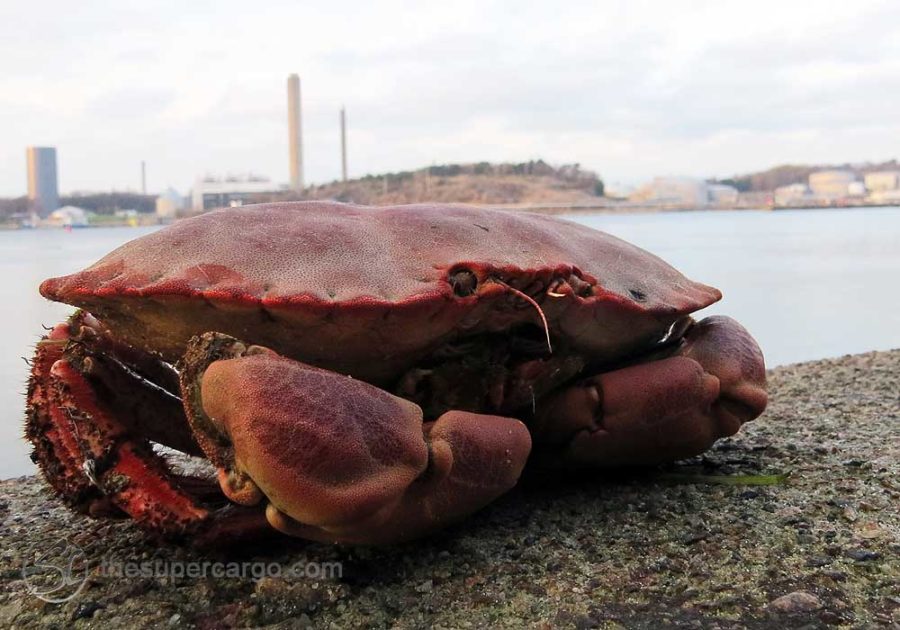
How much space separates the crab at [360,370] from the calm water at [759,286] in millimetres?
412

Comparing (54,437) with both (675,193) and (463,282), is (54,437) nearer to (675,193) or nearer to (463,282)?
(463,282)

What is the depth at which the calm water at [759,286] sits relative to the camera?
11.4ft

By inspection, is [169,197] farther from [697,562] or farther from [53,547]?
[697,562]

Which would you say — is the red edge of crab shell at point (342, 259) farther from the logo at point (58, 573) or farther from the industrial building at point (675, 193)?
the industrial building at point (675, 193)

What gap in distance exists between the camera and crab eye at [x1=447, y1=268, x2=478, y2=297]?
4.61ft

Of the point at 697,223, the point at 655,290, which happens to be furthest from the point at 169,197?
the point at 697,223

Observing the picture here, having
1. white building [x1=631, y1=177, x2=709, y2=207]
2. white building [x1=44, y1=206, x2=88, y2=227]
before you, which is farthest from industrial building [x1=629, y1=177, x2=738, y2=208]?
white building [x1=44, y1=206, x2=88, y2=227]

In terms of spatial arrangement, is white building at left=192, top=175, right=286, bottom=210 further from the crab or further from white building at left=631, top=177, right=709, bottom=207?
white building at left=631, top=177, right=709, bottom=207

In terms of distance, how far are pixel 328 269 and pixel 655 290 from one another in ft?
2.48

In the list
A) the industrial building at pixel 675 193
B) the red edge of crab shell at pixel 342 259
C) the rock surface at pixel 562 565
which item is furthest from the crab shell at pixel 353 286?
the industrial building at pixel 675 193

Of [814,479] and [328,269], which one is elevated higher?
[328,269]

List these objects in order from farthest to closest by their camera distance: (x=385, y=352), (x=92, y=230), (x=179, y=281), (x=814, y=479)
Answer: (x=92, y=230) < (x=814, y=479) < (x=385, y=352) < (x=179, y=281)

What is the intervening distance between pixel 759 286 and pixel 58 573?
5.75 meters

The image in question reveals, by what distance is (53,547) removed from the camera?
5.38ft
